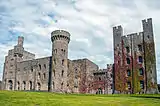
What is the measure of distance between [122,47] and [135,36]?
12.7ft

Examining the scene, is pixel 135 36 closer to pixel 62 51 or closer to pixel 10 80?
pixel 62 51

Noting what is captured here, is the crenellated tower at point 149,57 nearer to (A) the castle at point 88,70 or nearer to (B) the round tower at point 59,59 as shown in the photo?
(A) the castle at point 88,70

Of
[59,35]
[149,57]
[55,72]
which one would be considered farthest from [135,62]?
[59,35]

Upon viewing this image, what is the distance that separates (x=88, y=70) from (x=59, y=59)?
895 centimetres

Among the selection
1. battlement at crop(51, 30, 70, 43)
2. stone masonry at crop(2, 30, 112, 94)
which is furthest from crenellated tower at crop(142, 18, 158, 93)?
battlement at crop(51, 30, 70, 43)

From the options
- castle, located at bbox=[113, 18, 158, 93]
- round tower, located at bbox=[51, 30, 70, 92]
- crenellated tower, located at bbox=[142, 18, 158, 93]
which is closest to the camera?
crenellated tower, located at bbox=[142, 18, 158, 93]

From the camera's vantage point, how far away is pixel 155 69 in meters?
47.5

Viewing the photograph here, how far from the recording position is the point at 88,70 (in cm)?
6062

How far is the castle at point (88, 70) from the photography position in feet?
162

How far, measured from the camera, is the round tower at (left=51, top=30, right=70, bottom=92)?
54.9 m

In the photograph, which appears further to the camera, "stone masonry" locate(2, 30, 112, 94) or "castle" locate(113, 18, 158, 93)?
"stone masonry" locate(2, 30, 112, 94)

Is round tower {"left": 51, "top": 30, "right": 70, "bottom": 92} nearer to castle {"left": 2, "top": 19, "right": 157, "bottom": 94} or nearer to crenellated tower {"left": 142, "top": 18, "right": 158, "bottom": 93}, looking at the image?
castle {"left": 2, "top": 19, "right": 157, "bottom": 94}

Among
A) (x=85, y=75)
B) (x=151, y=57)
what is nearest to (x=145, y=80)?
(x=151, y=57)

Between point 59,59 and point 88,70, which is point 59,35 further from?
point 88,70
